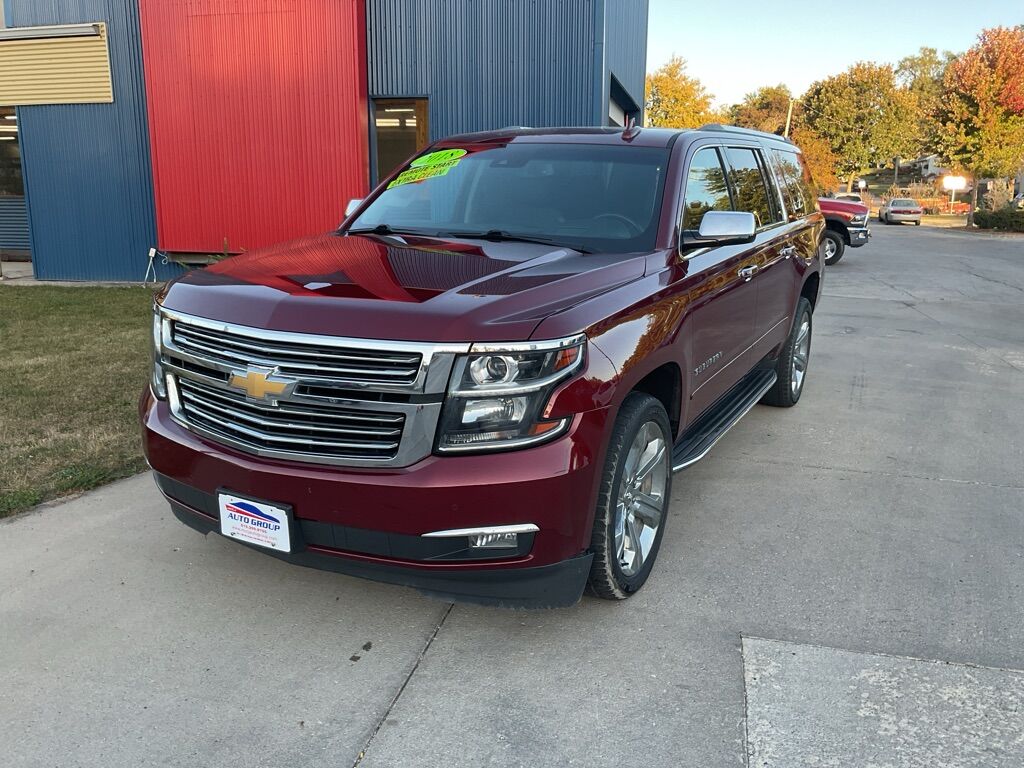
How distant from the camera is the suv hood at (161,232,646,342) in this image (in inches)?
107

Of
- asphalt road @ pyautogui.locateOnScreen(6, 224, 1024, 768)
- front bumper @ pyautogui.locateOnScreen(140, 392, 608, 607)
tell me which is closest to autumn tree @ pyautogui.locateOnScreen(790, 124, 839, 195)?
asphalt road @ pyautogui.locateOnScreen(6, 224, 1024, 768)

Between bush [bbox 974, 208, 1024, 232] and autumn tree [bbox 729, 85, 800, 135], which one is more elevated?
autumn tree [bbox 729, 85, 800, 135]

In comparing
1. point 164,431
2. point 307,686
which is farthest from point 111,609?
point 307,686

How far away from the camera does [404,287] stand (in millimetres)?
2982

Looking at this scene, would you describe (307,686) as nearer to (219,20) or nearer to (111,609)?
(111,609)

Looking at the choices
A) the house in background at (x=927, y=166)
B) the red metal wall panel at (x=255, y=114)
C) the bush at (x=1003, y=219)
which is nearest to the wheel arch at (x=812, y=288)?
the red metal wall panel at (x=255, y=114)

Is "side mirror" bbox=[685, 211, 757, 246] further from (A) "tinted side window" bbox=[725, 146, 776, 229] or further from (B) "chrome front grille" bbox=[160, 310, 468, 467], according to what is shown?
(B) "chrome front grille" bbox=[160, 310, 468, 467]

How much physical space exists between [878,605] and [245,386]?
2.63m

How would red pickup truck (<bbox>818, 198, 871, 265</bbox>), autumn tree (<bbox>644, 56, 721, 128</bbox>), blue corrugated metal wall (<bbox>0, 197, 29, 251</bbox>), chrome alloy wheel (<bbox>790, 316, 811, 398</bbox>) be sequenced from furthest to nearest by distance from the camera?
autumn tree (<bbox>644, 56, 721, 128</bbox>) < red pickup truck (<bbox>818, 198, 871, 265</bbox>) < blue corrugated metal wall (<bbox>0, 197, 29, 251</bbox>) < chrome alloy wheel (<bbox>790, 316, 811, 398</bbox>)

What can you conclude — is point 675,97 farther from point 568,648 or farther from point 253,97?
point 568,648

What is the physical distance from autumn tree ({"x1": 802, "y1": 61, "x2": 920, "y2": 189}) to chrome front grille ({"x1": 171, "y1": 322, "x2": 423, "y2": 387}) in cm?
6590

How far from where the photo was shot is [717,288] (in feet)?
13.6

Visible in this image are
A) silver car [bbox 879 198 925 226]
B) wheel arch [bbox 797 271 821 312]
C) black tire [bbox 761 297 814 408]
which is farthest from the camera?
silver car [bbox 879 198 925 226]

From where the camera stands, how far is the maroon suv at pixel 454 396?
2721 millimetres
